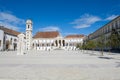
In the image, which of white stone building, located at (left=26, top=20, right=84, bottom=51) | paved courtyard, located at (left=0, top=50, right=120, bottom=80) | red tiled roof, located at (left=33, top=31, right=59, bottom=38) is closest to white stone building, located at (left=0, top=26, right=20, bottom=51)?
white stone building, located at (left=26, top=20, right=84, bottom=51)

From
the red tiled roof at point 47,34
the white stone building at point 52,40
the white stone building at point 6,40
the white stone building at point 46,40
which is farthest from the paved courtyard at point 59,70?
the red tiled roof at point 47,34

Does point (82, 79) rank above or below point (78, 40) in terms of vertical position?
below

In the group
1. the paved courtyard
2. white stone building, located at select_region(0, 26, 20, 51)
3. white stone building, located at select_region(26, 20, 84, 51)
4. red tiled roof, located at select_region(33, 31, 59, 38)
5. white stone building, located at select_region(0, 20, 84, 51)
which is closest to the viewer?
the paved courtyard

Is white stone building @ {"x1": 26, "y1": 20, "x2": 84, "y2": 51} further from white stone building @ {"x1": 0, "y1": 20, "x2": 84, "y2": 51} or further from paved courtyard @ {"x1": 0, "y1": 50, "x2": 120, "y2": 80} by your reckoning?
paved courtyard @ {"x1": 0, "y1": 50, "x2": 120, "y2": 80}

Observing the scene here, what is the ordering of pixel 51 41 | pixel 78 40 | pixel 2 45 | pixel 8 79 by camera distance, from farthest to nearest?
pixel 78 40
pixel 51 41
pixel 2 45
pixel 8 79

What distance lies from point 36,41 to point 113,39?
85.8m

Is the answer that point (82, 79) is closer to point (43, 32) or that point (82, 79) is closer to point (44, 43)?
point (44, 43)

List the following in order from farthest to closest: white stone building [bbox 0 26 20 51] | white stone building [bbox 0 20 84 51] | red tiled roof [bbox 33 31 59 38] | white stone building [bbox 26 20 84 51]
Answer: red tiled roof [bbox 33 31 59 38]
white stone building [bbox 26 20 84 51]
white stone building [bbox 0 20 84 51]
white stone building [bbox 0 26 20 51]

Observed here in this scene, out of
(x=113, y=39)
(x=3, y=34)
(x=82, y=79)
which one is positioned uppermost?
(x=3, y=34)

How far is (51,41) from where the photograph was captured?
112750 mm

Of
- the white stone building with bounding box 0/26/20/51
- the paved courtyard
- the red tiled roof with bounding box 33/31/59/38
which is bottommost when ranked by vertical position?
the paved courtyard

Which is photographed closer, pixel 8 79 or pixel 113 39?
pixel 8 79

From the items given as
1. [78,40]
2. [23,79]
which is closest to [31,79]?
[23,79]

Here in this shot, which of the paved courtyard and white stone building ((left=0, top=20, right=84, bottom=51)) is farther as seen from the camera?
white stone building ((left=0, top=20, right=84, bottom=51))
